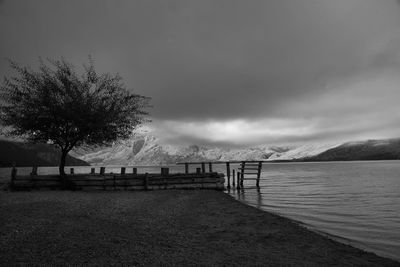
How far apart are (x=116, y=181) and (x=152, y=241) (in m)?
24.2

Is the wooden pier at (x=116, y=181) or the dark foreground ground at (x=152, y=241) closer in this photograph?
the dark foreground ground at (x=152, y=241)

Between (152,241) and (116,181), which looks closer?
(152,241)

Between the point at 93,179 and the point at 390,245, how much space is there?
2853cm

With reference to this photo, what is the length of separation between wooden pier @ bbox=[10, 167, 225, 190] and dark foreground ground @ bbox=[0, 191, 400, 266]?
15.2 meters

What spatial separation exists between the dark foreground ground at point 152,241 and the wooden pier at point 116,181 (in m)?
15.2

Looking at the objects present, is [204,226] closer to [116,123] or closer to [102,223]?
[102,223]

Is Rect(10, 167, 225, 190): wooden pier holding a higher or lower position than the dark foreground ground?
higher

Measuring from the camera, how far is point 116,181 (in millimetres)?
34469

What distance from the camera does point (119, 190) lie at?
3406cm

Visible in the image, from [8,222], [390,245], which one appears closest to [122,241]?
[8,222]

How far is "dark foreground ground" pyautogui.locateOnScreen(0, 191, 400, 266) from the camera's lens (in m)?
9.34

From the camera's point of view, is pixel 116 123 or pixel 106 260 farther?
pixel 116 123

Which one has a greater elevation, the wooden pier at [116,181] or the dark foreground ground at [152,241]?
the wooden pier at [116,181]

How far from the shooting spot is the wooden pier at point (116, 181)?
1242 inches
